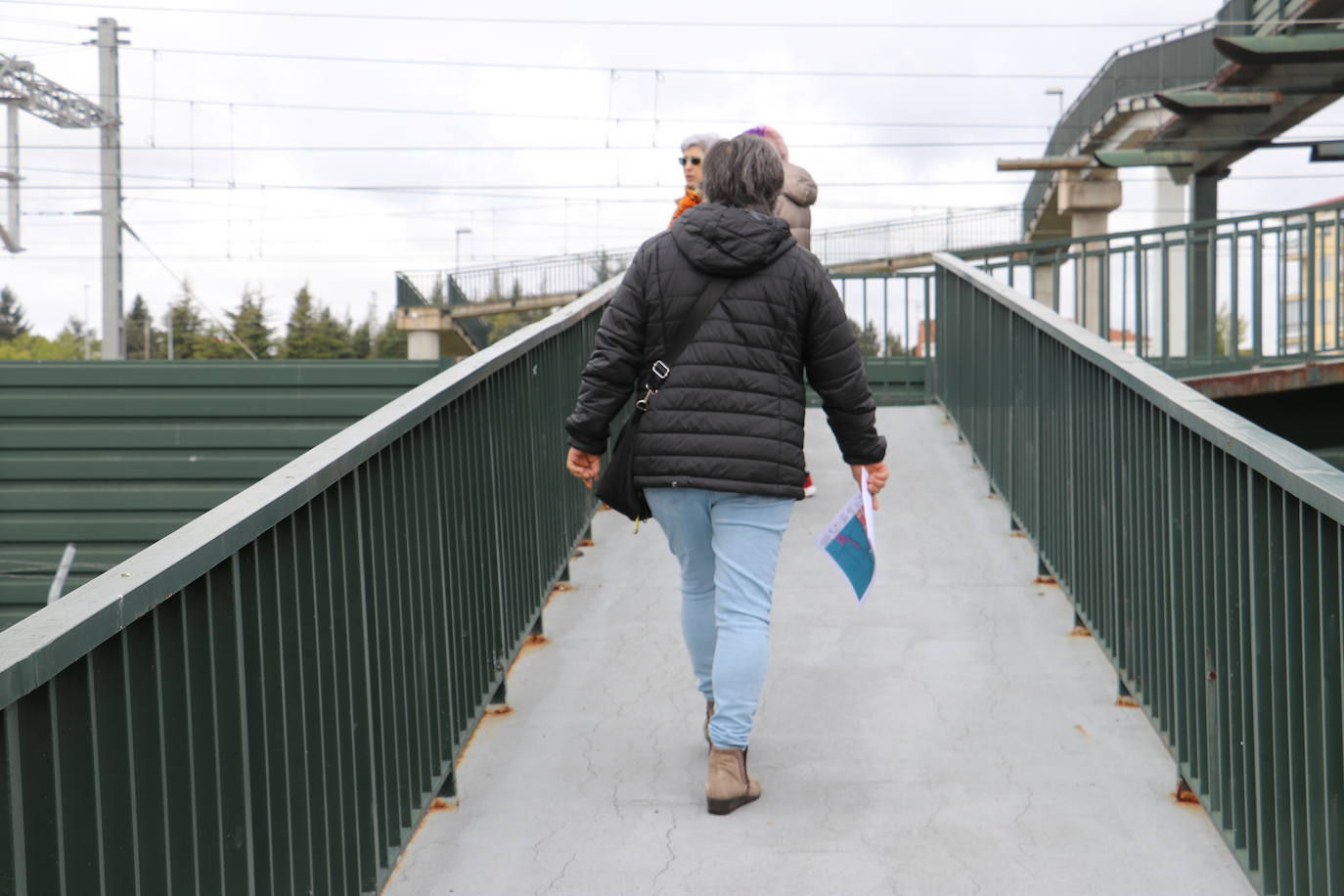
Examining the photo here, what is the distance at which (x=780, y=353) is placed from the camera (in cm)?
381

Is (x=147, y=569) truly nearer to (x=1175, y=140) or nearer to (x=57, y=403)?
(x=57, y=403)

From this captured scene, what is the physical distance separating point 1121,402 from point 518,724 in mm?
2035

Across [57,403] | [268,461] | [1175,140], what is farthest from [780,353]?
[1175,140]

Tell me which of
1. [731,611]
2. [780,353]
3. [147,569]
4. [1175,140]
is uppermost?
[1175,140]

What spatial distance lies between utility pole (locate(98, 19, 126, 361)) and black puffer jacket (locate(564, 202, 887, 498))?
2986 cm

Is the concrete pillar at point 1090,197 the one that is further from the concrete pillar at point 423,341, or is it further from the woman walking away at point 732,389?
the woman walking away at point 732,389

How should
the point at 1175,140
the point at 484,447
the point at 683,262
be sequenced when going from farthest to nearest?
1. the point at 1175,140
2. the point at 484,447
3. the point at 683,262

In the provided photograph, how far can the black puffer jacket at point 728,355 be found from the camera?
3.74 metres

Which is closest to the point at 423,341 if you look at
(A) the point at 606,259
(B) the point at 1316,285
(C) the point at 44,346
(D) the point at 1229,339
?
(A) the point at 606,259

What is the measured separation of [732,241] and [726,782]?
1.37 meters

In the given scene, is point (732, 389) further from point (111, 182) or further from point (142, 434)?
point (111, 182)

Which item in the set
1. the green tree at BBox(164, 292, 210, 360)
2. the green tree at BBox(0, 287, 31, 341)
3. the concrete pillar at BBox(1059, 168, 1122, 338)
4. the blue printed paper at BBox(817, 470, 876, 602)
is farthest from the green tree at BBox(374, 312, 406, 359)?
the blue printed paper at BBox(817, 470, 876, 602)

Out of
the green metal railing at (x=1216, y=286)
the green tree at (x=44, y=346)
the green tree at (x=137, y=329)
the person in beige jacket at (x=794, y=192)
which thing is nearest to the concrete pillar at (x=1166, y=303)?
the green metal railing at (x=1216, y=286)

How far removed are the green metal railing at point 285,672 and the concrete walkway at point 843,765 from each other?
27 centimetres
